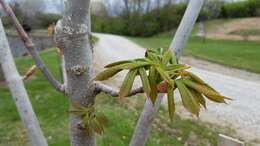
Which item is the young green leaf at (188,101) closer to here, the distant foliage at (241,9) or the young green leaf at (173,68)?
the young green leaf at (173,68)

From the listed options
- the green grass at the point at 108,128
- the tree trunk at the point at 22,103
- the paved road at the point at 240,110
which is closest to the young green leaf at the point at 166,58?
the tree trunk at the point at 22,103

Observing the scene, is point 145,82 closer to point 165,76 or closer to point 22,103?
point 165,76

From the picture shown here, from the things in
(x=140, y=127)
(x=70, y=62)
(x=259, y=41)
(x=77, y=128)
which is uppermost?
(x=70, y=62)

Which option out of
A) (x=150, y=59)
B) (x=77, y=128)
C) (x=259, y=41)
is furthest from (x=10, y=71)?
(x=259, y=41)

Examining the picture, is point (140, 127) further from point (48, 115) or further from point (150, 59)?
point (48, 115)

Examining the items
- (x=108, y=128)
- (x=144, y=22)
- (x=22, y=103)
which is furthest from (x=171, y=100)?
(x=144, y=22)

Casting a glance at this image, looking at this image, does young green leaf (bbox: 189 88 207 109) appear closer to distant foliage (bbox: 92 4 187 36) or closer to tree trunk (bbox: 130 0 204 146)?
tree trunk (bbox: 130 0 204 146)
